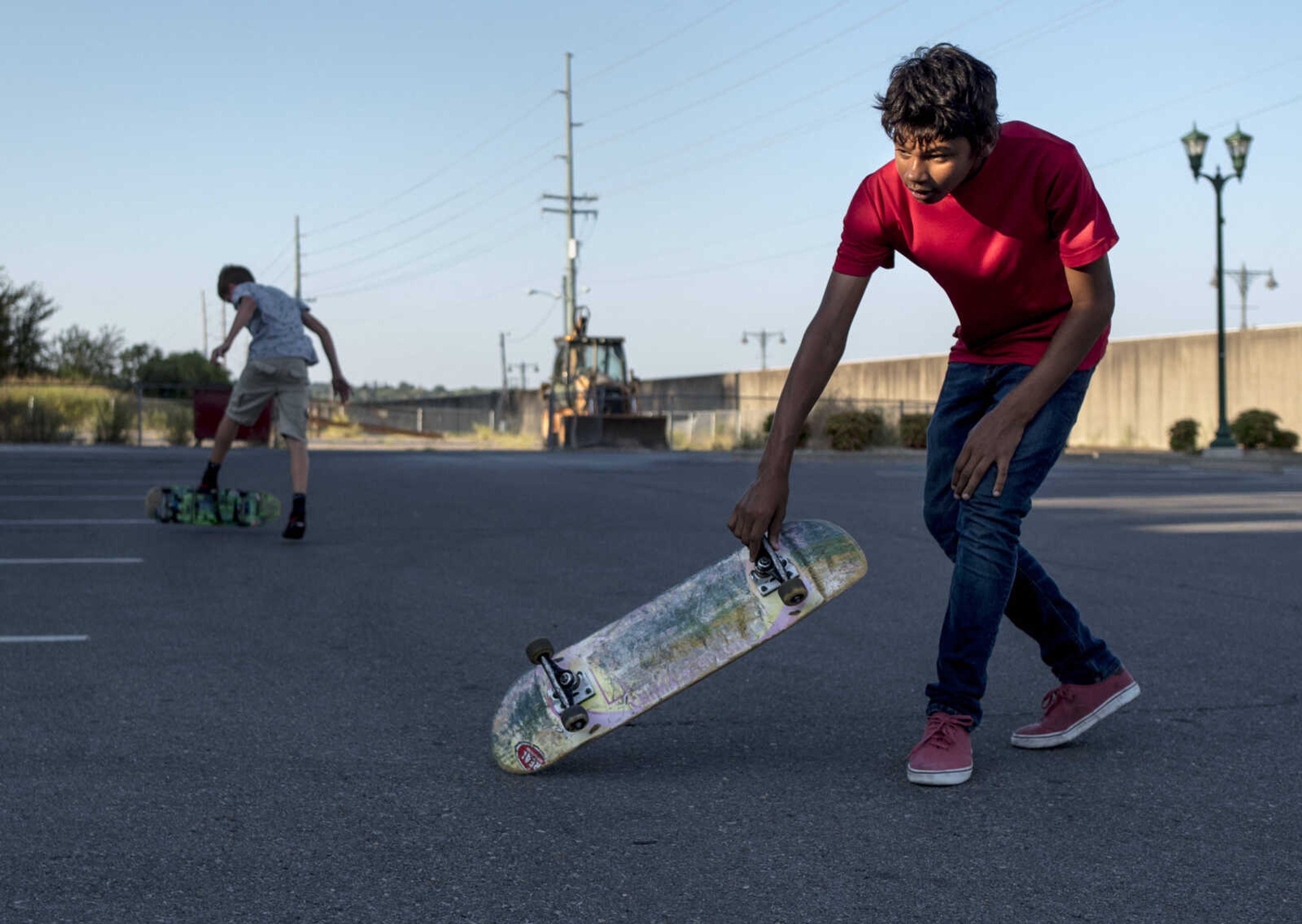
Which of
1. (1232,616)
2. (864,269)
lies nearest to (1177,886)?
(864,269)

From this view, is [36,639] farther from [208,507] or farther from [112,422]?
[112,422]

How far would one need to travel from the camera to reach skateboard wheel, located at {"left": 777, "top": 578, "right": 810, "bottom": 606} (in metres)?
3.03

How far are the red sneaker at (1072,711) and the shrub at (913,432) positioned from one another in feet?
77.8

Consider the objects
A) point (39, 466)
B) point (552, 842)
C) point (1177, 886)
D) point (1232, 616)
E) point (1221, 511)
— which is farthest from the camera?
point (39, 466)

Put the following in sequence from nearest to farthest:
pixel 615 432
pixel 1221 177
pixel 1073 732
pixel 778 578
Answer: pixel 778 578
pixel 1073 732
pixel 1221 177
pixel 615 432

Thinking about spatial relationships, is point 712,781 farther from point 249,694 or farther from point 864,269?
point 249,694

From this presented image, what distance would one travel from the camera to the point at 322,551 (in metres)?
7.59

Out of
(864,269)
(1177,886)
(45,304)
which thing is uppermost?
(45,304)

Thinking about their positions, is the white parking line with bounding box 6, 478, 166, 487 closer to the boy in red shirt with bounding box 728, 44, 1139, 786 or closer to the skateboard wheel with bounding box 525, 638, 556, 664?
the skateboard wheel with bounding box 525, 638, 556, 664

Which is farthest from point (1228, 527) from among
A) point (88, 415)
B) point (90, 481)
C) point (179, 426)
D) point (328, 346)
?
point (88, 415)

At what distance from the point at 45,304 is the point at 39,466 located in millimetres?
14112

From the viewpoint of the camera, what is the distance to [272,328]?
8414 mm

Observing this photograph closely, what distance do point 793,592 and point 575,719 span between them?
59cm

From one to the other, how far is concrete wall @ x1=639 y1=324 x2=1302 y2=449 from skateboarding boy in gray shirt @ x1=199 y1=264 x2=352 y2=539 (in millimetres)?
20270
